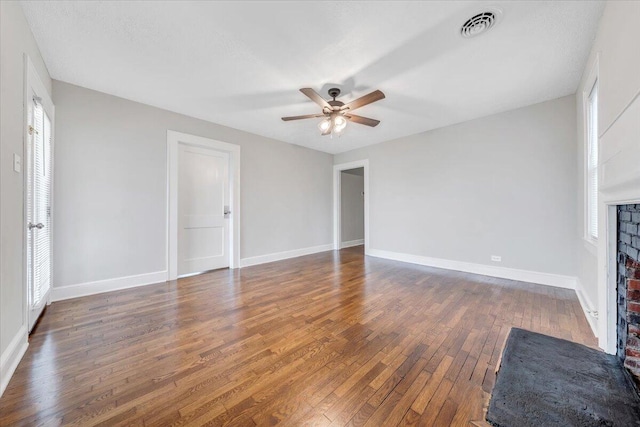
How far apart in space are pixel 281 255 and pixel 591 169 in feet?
15.0

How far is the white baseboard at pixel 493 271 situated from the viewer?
3111mm

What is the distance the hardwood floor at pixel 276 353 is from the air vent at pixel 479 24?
8.10 ft

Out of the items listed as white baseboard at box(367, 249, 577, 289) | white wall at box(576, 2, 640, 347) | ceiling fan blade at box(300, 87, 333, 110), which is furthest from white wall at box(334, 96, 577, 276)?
ceiling fan blade at box(300, 87, 333, 110)

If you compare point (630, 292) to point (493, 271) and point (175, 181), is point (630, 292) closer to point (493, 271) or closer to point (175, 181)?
point (493, 271)

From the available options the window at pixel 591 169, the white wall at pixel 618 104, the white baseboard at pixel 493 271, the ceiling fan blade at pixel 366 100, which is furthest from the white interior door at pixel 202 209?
the window at pixel 591 169

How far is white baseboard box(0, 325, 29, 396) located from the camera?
1.38 meters

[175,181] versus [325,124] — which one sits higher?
[325,124]

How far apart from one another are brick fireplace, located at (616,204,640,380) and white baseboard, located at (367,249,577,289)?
2.04 m

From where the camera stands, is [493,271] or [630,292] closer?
[630,292]

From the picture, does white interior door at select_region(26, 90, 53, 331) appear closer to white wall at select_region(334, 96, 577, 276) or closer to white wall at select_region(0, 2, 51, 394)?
white wall at select_region(0, 2, 51, 394)

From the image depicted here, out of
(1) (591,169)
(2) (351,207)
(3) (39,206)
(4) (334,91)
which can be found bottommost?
(3) (39,206)

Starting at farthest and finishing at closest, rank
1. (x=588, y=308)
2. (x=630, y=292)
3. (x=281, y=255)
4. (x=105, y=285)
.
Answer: (x=281, y=255) < (x=105, y=285) < (x=588, y=308) < (x=630, y=292)

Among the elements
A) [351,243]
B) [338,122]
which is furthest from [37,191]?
[351,243]

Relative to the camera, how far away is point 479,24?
1829mm
